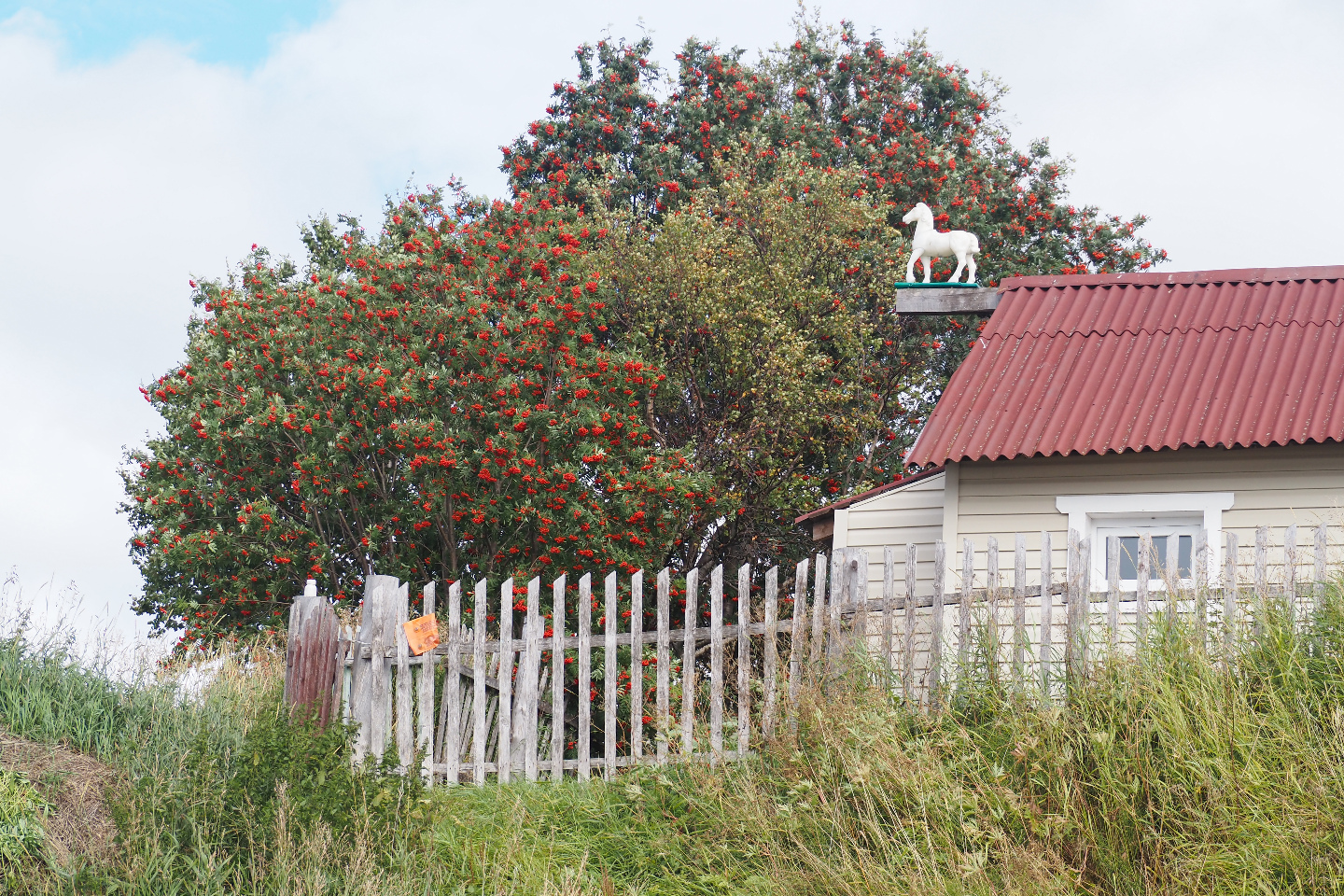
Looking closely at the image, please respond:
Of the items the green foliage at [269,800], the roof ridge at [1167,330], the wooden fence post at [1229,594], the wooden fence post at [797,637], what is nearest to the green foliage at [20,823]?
the green foliage at [269,800]

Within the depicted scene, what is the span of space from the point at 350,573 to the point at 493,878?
960cm

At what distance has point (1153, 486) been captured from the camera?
1017 centimetres

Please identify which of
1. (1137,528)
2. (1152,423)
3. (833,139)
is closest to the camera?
(1152,423)

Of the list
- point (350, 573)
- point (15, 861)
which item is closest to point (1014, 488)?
point (15, 861)

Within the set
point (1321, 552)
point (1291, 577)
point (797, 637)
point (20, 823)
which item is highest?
point (1321, 552)

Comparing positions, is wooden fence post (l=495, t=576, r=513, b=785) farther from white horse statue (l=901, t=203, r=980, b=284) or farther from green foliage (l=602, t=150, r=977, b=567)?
green foliage (l=602, t=150, r=977, b=567)

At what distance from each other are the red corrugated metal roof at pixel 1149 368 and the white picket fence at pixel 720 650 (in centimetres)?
115

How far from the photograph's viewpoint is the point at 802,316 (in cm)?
1653

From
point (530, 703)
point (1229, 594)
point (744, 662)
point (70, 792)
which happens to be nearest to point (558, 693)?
point (530, 703)

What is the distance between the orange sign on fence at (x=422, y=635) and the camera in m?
9.09

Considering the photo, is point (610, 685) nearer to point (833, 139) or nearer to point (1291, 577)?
point (1291, 577)

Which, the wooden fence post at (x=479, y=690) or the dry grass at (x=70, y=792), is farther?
the wooden fence post at (x=479, y=690)

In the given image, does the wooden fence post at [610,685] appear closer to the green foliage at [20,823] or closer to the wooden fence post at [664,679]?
the wooden fence post at [664,679]

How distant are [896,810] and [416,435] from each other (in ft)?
27.4
